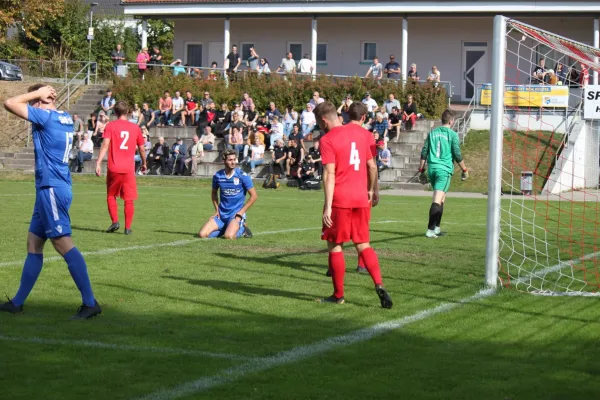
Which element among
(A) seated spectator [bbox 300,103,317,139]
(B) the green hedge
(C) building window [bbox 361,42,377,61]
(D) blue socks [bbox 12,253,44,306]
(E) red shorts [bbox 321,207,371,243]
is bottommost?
(D) blue socks [bbox 12,253,44,306]

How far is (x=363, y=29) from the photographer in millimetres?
43250

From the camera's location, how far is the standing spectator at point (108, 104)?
121 feet

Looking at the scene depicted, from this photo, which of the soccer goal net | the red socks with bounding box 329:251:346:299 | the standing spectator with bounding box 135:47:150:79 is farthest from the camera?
the standing spectator with bounding box 135:47:150:79

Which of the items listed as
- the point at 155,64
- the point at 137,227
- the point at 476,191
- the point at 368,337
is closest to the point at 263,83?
the point at 155,64

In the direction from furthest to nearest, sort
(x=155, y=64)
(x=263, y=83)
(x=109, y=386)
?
(x=155, y=64) → (x=263, y=83) → (x=109, y=386)

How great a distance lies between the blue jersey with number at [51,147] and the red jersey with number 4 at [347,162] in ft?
7.35

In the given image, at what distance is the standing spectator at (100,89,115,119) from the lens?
36844 mm

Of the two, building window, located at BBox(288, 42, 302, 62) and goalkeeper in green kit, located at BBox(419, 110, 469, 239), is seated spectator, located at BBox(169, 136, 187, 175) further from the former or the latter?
goalkeeper in green kit, located at BBox(419, 110, 469, 239)

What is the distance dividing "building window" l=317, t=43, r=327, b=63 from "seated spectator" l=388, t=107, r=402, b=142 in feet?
41.1

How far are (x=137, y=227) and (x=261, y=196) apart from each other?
32.1 feet

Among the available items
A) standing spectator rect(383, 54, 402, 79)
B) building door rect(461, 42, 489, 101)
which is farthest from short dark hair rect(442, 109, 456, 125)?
building door rect(461, 42, 489, 101)

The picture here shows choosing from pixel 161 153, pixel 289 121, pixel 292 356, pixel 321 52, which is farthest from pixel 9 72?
pixel 292 356

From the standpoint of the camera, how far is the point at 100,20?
207 ft

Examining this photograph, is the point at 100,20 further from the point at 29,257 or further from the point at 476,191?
the point at 29,257
